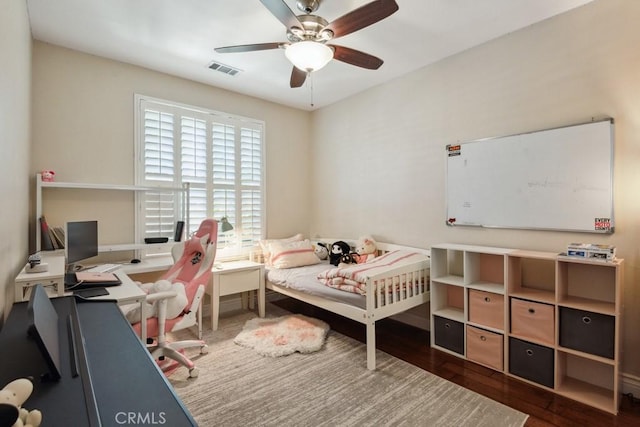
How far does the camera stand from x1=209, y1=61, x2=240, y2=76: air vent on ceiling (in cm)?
313

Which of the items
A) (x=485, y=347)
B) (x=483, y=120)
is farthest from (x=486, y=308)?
(x=483, y=120)

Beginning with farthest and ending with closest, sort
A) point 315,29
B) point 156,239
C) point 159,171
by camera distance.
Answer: point 159,171 → point 156,239 → point 315,29

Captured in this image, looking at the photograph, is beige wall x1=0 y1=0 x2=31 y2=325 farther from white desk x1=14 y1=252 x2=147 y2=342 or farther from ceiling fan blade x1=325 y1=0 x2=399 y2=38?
ceiling fan blade x1=325 y1=0 x2=399 y2=38

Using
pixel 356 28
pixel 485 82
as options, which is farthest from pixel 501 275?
pixel 356 28

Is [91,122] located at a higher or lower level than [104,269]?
higher

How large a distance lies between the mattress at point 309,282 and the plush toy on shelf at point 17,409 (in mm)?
2076

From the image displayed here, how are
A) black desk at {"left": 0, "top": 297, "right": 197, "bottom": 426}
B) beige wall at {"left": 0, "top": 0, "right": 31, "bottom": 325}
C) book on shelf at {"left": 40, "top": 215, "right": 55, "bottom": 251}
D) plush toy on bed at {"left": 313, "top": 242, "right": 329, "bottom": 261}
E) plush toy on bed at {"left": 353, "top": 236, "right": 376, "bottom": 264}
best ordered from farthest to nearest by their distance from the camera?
plush toy on bed at {"left": 313, "top": 242, "right": 329, "bottom": 261}
plush toy on bed at {"left": 353, "top": 236, "right": 376, "bottom": 264}
book on shelf at {"left": 40, "top": 215, "right": 55, "bottom": 251}
beige wall at {"left": 0, "top": 0, "right": 31, "bottom": 325}
black desk at {"left": 0, "top": 297, "right": 197, "bottom": 426}

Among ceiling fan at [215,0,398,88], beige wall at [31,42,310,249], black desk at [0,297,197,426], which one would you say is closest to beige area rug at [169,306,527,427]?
black desk at [0,297,197,426]

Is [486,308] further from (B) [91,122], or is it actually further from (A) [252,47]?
(B) [91,122]

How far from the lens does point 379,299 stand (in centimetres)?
253

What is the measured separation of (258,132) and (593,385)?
396 centimetres

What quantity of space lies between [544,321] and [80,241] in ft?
11.3

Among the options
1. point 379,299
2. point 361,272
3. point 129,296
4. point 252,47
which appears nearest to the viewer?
point 129,296

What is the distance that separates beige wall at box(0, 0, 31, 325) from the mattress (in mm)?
2032
